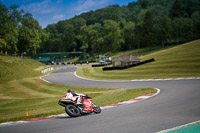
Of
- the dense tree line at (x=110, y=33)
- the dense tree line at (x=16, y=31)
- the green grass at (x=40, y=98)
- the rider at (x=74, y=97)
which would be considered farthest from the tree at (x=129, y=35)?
the rider at (x=74, y=97)

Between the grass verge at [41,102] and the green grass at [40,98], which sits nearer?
the grass verge at [41,102]

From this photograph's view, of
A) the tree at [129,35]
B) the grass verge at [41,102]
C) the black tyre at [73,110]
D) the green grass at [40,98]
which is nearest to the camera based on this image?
the black tyre at [73,110]

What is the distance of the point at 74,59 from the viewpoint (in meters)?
152

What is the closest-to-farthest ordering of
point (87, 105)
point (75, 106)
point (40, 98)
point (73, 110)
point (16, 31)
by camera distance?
point (73, 110) < point (75, 106) < point (87, 105) < point (40, 98) < point (16, 31)

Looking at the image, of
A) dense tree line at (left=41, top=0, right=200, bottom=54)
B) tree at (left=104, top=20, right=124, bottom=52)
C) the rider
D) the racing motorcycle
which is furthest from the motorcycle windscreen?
tree at (left=104, top=20, right=124, bottom=52)

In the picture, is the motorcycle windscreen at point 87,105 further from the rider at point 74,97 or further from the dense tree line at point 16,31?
the dense tree line at point 16,31

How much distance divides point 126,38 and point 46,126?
480ft

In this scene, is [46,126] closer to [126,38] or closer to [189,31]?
[189,31]

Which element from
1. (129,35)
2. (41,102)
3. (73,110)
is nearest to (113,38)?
(129,35)

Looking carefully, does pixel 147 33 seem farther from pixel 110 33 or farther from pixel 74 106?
pixel 74 106

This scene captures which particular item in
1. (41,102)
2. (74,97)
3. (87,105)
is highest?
(74,97)

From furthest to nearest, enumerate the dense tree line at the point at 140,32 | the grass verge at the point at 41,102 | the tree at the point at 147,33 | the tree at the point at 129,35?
the tree at the point at 129,35
the tree at the point at 147,33
the dense tree line at the point at 140,32
the grass verge at the point at 41,102

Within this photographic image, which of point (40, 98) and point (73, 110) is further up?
point (73, 110)

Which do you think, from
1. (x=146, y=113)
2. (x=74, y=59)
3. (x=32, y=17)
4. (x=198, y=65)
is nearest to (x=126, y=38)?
(x=74, y=59)
